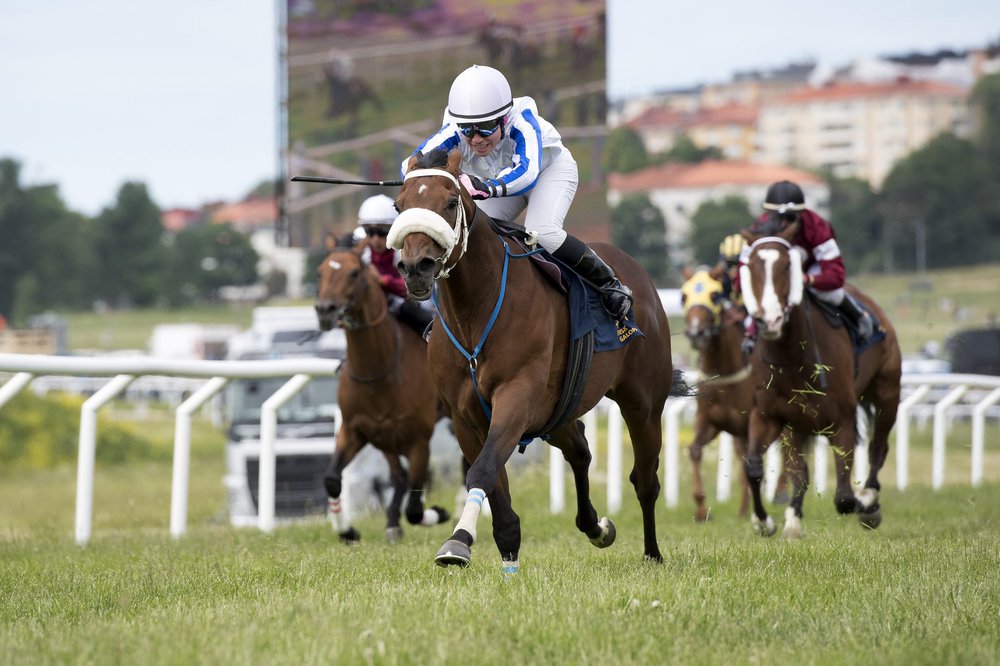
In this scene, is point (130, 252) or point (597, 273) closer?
point (597, 273)

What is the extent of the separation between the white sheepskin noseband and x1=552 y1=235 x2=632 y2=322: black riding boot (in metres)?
1.20

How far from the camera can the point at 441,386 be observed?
6.34 metres

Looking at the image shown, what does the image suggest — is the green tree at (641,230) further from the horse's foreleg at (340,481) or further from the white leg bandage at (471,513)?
the white leg bandage at (471,513)

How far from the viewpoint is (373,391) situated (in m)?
9.37

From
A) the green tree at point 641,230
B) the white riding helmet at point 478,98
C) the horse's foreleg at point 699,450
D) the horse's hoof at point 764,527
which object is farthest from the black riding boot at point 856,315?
the green tree at point 641,230

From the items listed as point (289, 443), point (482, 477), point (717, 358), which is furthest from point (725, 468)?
point (482, 477)

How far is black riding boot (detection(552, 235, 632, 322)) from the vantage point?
22.0 ft

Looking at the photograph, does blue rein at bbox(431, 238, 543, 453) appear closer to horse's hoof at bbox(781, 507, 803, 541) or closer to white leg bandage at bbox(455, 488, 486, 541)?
white leg bandage at bbox(455, 488, 486, 541)

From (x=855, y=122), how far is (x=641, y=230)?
68947 mm

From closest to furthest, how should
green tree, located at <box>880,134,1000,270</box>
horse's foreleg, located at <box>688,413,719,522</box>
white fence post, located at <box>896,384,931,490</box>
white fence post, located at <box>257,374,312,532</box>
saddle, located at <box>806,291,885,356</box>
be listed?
1. saddle, located at <box>806,291,885,356</box>
2. white fence post, located at <box>257,374,312,532</box>
3. horse's foreleg, located at <box>688,413,719,522</box>
4. white fence post, located at <box>896,384,931,490</box>
5. green tree, located at <box>880,134,1000,270</box>

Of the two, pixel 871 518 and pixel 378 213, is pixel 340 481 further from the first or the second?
pixel 871 518

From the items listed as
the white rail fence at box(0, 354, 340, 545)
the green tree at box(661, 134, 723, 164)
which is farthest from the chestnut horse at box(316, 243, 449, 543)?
the green tree at box(661, 134, 723, 164)

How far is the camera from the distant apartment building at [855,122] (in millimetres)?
142875

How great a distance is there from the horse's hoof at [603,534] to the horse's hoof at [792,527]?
189 cm
